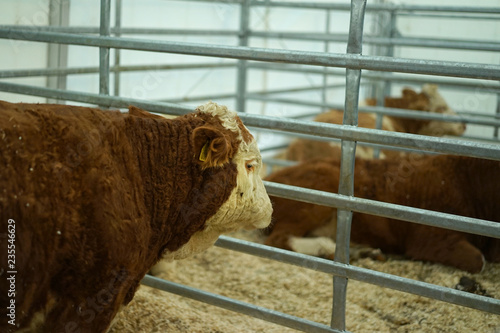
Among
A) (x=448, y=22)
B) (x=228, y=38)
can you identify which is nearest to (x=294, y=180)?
(x=228, y=38)

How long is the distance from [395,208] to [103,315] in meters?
1.34

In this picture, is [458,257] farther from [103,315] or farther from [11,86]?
[11,86]

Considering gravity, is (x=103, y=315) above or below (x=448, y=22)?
below

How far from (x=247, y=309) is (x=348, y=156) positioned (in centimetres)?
95

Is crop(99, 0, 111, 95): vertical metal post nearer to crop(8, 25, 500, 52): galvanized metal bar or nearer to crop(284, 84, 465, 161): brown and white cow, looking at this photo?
crop(8, 25, 500, 52): galvanized metal bar

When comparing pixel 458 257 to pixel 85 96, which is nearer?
pixel 85 96

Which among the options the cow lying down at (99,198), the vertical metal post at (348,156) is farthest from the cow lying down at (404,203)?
the cow lying down at (99,198)

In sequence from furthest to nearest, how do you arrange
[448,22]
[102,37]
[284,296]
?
[448,22], [284,296], [102,37]

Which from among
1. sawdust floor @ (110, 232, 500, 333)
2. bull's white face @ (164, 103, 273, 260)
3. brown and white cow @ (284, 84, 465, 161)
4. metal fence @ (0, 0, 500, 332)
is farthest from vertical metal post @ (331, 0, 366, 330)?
brown and white cow @ (284, 84, 465, 161)

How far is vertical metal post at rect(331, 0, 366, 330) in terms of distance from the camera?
262 centimetres

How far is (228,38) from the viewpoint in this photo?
7.59 meters

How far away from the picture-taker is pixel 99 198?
209 centimetres

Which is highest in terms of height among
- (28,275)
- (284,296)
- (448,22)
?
(448,22)

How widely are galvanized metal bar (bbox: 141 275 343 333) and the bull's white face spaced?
458mm
